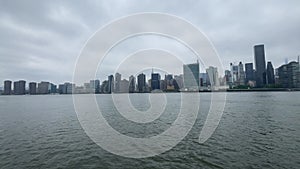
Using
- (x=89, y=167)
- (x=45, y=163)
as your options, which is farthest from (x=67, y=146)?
(x=89, y=167)

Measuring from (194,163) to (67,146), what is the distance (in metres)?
9.99

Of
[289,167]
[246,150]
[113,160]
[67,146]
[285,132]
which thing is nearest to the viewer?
[289,167]

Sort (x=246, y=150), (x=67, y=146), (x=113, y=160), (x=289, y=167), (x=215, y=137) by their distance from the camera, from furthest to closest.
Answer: (x=215, y=137), (x=67, y=146), (x=246, y=150), (x=113, y=160), (x=289, y=167)

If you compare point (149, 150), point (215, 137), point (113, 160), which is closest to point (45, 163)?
point (113, 160)

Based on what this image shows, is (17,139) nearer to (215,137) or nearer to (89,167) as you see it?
(89,167)

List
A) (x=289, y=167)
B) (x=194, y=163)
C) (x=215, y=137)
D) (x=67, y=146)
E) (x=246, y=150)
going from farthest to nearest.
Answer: (x=215, y=137)
(x=67, y=146)
(x=246, y=150)
(x=194, y=163)
(x=289, y=167)

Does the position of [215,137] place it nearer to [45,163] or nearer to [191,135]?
[191,135]

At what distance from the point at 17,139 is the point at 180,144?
582 inches

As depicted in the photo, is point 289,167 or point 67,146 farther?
point 67,146

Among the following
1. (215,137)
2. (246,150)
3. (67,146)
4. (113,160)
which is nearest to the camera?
(113,160)

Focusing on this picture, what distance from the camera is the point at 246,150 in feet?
44.1

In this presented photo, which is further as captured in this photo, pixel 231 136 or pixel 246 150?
pixel 231 136

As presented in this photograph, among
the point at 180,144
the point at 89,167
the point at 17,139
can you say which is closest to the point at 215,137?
the point at 180,144

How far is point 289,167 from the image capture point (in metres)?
10.5
